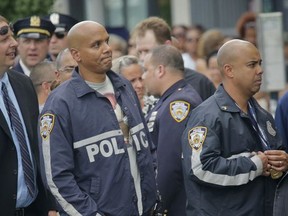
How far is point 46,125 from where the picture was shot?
22.8 feet

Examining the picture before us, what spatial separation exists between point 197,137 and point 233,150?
0.26m

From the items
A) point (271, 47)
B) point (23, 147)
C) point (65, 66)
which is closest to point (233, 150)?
point (23, 147)

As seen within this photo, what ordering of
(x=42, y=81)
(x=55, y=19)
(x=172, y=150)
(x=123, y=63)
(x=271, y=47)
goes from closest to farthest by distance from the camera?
(x=172, y=150) < (x=42, y=81) < (x=123, y=63) < (x=55, y=19) < (x=271, y=47)

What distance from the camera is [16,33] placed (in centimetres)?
1071

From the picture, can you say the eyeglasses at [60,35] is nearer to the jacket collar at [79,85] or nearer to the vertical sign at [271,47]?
the vertical sign at [271,47]

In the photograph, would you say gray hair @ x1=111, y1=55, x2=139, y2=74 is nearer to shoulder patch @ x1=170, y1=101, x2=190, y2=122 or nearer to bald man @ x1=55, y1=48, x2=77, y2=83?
bald man @ x1=55, y1=48, x2=77, y2=83

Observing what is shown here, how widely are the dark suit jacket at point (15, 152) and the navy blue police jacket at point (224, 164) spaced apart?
3.44 ft

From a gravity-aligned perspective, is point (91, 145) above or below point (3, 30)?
below

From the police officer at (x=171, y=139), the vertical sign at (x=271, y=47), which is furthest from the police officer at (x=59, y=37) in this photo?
the police officer at (x=171, y=139)

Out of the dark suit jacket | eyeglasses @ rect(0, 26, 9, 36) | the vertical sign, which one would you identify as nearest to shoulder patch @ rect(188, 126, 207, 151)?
the dark suit jacket

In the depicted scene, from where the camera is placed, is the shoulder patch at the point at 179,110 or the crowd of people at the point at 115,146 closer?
the crowd of people at the point at 115,146

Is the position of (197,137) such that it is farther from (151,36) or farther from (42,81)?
(151,36)

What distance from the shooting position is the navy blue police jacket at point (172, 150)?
26.2ft

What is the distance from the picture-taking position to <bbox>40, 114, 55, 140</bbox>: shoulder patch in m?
6.93
